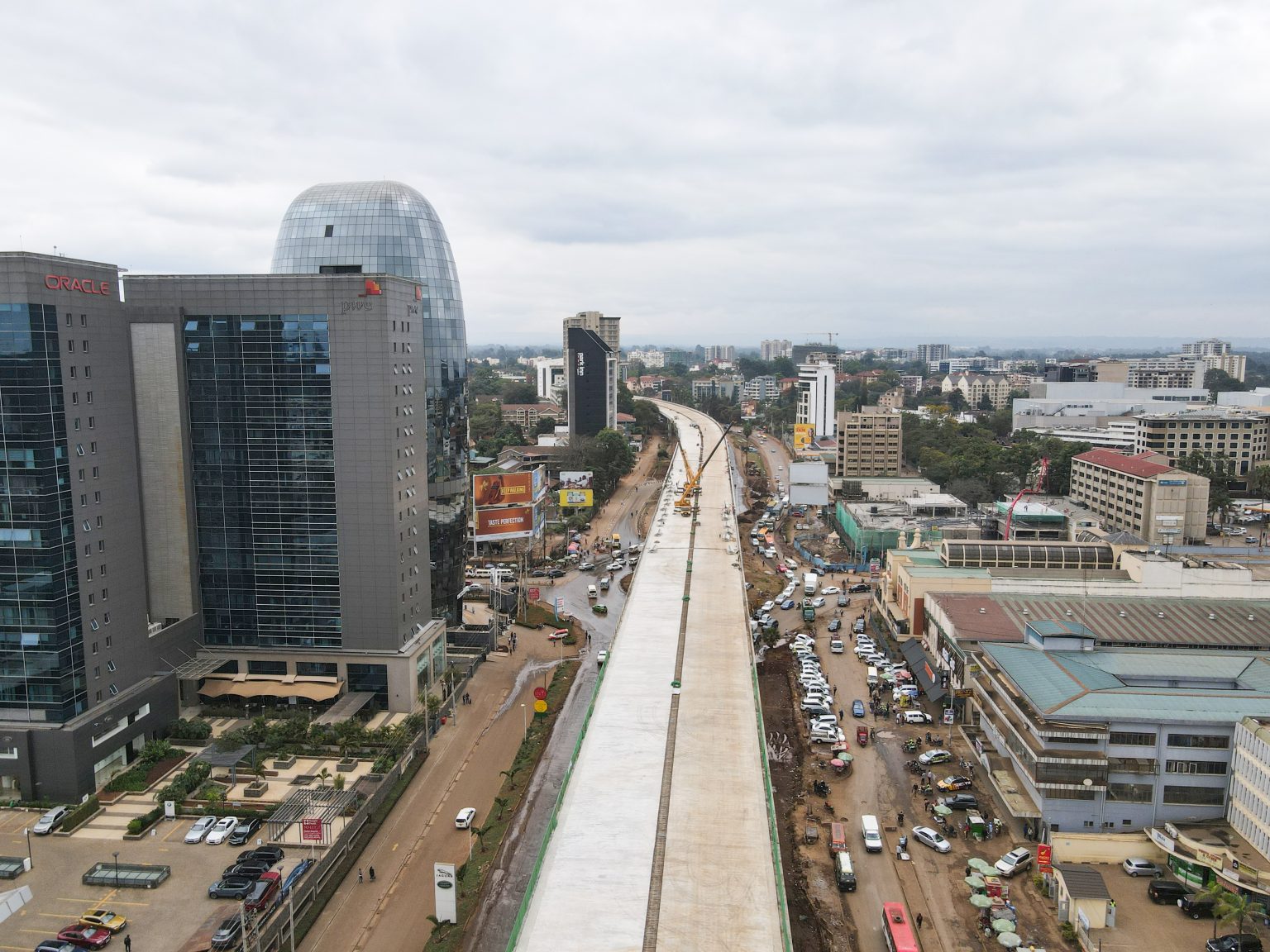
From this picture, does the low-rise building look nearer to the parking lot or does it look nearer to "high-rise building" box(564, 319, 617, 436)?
"high-rise building" box(564, 319, 617, 436)

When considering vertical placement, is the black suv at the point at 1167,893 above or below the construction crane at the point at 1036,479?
below

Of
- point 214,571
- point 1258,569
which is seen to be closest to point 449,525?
point 214,571

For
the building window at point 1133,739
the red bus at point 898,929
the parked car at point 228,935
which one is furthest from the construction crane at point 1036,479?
the parked car at point 228,935

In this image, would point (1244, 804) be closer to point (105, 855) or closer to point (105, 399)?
point (105, 855)

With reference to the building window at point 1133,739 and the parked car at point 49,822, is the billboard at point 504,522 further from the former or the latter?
the building window at point 1133,739

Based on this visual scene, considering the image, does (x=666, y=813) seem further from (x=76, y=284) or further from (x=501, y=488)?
(x=501, y=488)

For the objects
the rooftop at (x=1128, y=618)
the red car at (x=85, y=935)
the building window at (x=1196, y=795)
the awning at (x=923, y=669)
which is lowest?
the red car at (x=85, y=935)

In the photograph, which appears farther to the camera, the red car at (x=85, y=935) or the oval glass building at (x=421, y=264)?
the oval glass building at (x=421, y=264)
